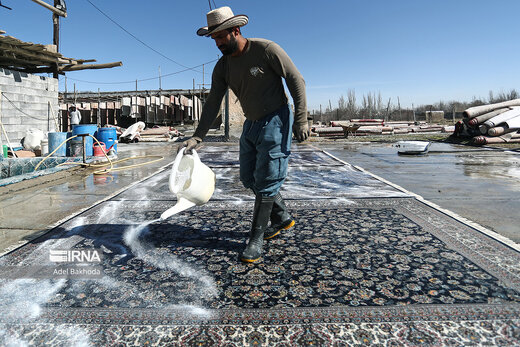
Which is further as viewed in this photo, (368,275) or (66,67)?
(66,67)

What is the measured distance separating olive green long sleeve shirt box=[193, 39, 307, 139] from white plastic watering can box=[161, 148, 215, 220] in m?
0.54

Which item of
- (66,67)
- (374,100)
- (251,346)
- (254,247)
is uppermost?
(374,100)

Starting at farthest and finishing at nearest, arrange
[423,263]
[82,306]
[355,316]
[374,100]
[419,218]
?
1. [374,100]
2. [419,218]
3. [423,263]
4. [82,306]
5. [355,316]

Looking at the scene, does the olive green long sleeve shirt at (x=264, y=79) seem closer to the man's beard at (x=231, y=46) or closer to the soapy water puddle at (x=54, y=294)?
the man's beard at (x=231, y=46)

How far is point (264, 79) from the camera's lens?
2420 millimetres

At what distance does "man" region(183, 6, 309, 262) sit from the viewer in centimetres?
236

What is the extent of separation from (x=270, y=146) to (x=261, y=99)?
1.12 feet

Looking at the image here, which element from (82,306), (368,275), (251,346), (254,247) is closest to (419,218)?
(368,275)

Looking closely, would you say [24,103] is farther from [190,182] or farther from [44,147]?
[190,182]

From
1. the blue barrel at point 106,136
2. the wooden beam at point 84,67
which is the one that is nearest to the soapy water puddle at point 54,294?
the blue barrel at point 106,136

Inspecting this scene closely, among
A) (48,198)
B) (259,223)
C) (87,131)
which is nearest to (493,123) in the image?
(259,223)

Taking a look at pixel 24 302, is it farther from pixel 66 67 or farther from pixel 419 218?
pixel 66 67

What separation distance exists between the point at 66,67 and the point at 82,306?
Result: 534 inches

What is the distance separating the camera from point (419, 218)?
129 inches
